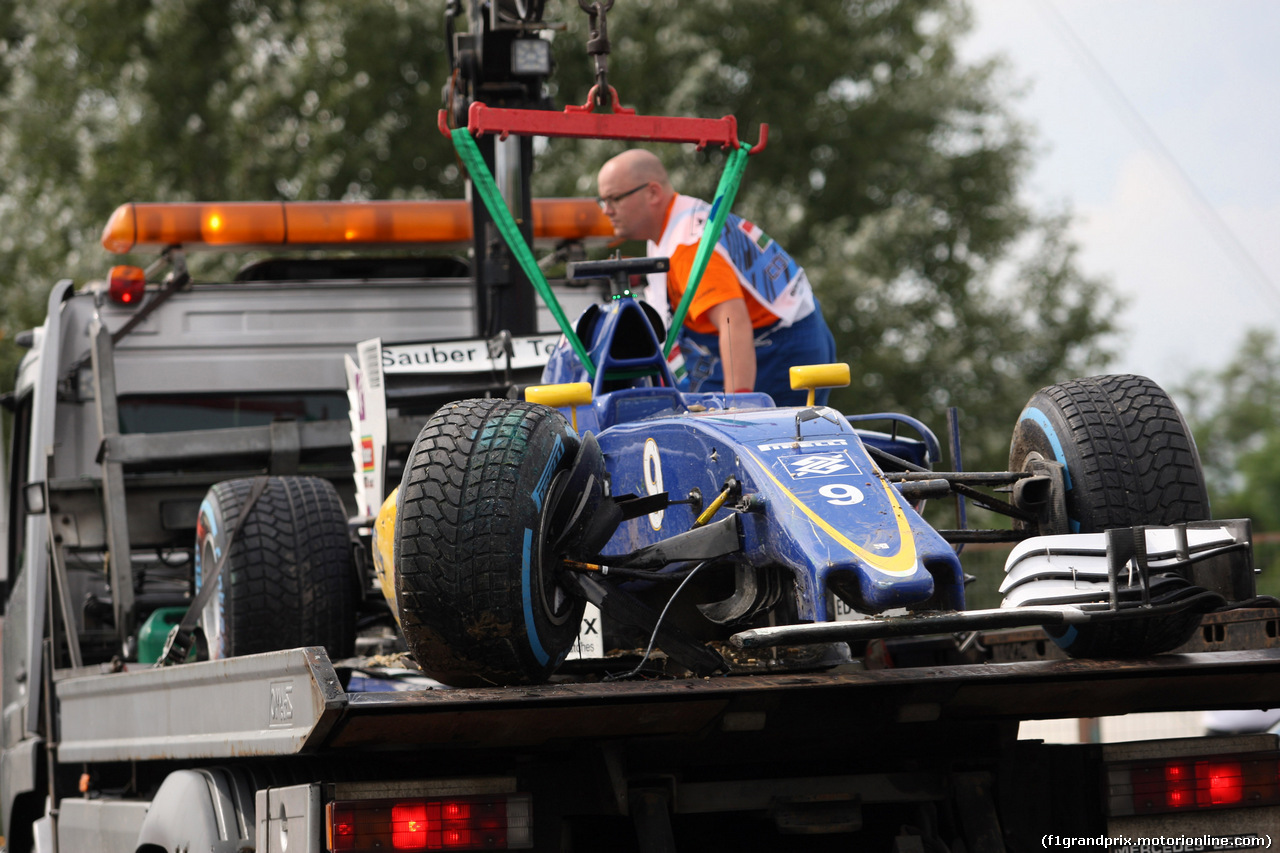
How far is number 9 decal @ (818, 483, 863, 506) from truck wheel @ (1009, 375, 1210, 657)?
82cm

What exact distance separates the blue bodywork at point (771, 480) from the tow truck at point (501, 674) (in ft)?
0.13

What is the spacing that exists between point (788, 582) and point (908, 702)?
1.38ft

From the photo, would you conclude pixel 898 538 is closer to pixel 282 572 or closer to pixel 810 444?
pixel 810 444

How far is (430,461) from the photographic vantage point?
12.4ft

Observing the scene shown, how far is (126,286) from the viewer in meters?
7.09

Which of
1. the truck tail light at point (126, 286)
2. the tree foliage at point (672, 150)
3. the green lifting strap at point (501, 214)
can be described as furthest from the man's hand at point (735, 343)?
the tree foliage at point (672, 150)

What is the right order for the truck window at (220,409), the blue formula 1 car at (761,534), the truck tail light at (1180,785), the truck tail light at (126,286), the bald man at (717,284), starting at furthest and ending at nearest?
the truck window at (220,409), the truck tail light at (126,286), the bald man at (717,284), the truck tail light at (1180,785), the blue formula 1 car at (761,534)

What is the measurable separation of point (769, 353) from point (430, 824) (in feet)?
8.27

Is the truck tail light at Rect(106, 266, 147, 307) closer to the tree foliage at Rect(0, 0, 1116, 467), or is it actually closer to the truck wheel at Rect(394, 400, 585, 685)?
the truck wheel at Rect(394, 400, 585, 685)

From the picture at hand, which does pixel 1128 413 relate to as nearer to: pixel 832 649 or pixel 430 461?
pixel 832 649

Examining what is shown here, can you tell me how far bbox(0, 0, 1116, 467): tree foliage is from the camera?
62.3 ft

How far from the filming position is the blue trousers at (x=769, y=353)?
18.1ft

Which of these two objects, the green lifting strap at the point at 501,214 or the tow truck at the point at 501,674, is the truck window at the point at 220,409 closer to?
the tow truck at the point at 501,674

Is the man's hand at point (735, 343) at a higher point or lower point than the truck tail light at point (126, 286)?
lower
